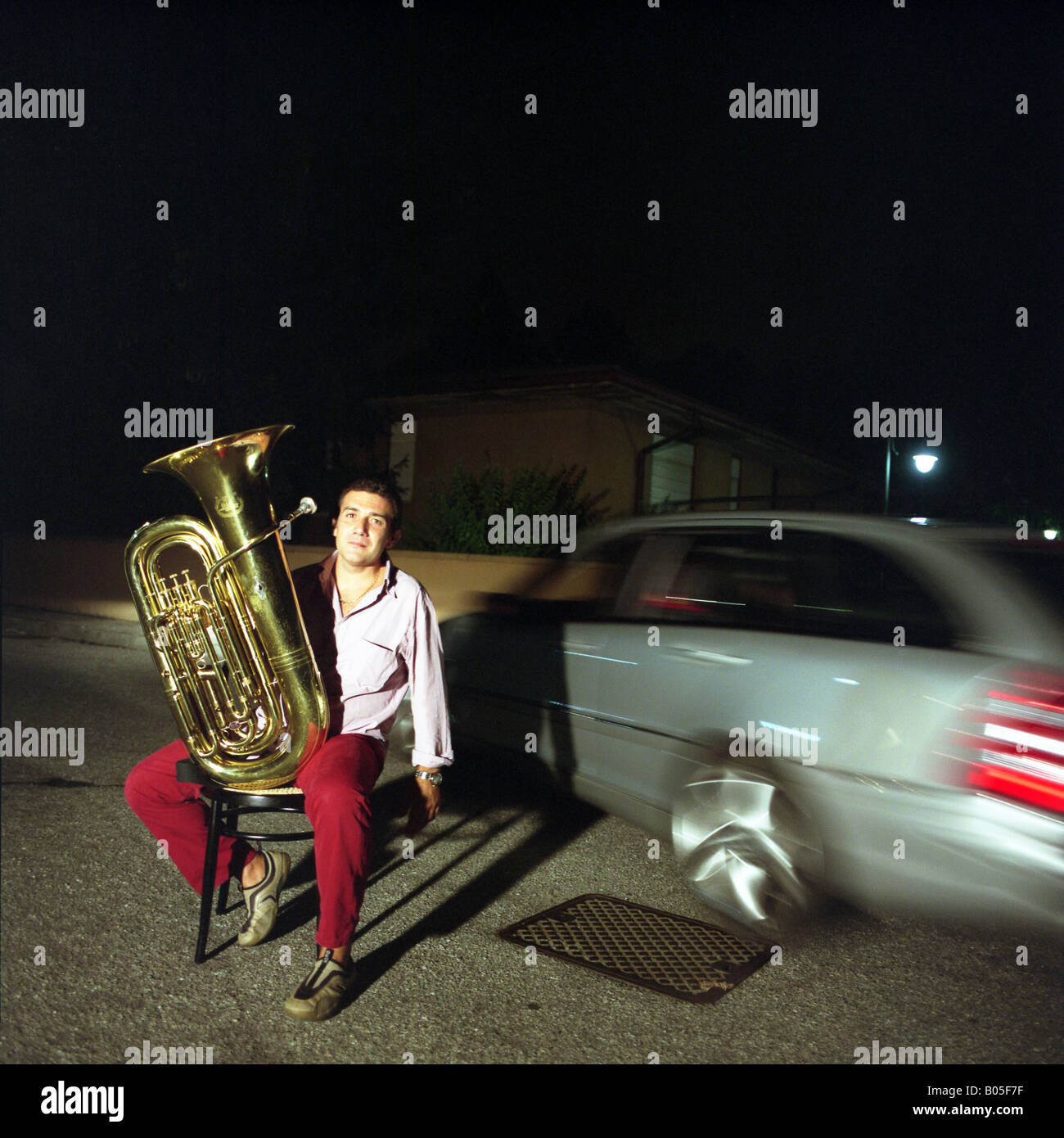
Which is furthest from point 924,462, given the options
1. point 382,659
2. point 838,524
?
point 382,659

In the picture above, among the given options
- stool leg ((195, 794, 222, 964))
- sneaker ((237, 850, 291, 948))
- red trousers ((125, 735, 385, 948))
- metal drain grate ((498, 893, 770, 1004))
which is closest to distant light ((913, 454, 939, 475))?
metal drain grate ((498, 893, 770, 1004))

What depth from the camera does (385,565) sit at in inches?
136

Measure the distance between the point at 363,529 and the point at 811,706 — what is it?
1.66 meters

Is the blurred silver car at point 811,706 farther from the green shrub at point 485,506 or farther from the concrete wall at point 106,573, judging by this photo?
the green shrub at point 485,506

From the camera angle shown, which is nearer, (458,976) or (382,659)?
(458,976)

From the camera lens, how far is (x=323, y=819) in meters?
2.91

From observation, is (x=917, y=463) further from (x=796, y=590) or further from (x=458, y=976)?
(x=458, y=976)

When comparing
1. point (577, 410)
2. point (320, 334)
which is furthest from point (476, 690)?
point (320, 334)

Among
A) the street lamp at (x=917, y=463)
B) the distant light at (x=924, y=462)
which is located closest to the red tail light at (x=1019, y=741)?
the street lamp at (x=917, y=463)

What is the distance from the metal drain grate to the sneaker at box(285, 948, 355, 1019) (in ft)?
2.45

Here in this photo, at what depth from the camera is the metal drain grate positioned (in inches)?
126

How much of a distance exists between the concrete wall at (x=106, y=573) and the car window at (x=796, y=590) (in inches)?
268
